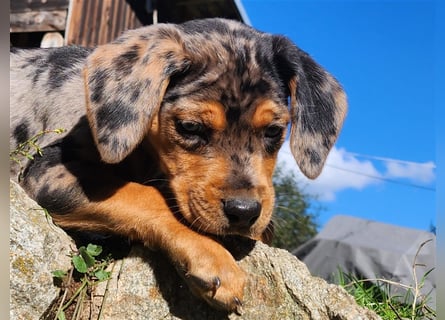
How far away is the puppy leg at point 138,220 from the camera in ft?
10.00

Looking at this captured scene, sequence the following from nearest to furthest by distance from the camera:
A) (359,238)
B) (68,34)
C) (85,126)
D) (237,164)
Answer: (237,164)
(85,126)
(359,238)
(68,34)

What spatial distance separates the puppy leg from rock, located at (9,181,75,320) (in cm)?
42

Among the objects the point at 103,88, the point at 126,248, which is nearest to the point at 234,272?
the point at 126,248

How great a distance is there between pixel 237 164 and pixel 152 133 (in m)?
0.73

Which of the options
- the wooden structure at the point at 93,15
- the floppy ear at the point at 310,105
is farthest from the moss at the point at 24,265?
the wooden structure at the point at 93,15

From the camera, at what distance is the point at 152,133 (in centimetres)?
394

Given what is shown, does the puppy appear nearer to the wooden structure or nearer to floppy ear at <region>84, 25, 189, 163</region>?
floppy ear at <region>84, 25, 189, 163</region>

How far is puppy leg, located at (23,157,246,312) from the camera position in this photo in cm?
305

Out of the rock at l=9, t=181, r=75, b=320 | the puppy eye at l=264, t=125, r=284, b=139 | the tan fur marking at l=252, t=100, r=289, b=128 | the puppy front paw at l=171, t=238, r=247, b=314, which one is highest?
the tan fur marking at l=252, t=100, r=289, b=128

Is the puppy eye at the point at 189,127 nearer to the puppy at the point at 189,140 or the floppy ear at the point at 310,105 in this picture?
the puppy at the point at 189,140

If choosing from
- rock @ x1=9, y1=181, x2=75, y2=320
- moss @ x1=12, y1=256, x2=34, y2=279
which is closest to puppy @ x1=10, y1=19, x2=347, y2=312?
rock @ x1=9, y1=181, x2=75, y2=320

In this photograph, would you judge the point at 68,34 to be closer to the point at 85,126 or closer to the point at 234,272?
the point at 85,126

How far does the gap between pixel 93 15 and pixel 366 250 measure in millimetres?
8278

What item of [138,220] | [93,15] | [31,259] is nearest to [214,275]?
[138,220]
